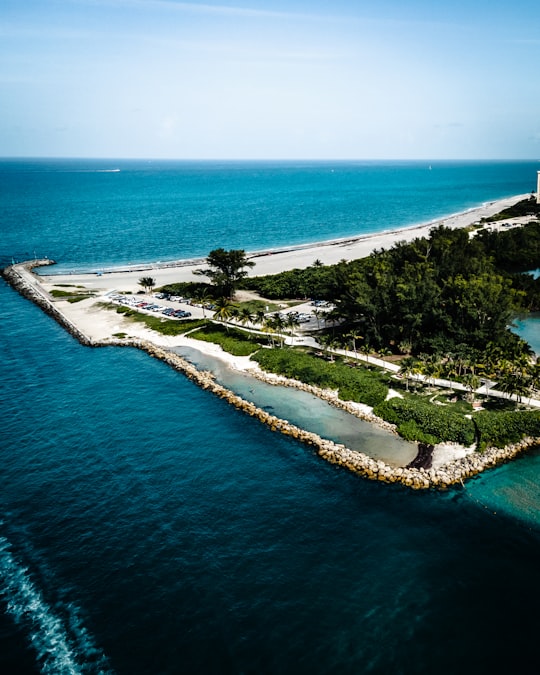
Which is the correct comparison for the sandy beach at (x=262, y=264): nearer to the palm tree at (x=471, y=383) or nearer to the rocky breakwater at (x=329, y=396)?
the rocky breakwater at (x=329, y=396)

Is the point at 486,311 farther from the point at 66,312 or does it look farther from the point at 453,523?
the point at 66,312

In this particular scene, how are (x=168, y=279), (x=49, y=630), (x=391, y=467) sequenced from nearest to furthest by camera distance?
(x=49, y=630) → (x=391, y=467) → (x=168, y=279)

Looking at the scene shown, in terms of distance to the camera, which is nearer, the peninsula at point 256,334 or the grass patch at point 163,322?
the peninsula at point 256,334

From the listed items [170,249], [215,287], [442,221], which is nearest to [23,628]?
[215,287]

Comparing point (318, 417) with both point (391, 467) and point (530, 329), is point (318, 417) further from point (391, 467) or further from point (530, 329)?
point (530, 329)

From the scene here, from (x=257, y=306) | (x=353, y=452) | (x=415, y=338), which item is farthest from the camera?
(x=257, y=306)

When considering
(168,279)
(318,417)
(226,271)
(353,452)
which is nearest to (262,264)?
(168,279)

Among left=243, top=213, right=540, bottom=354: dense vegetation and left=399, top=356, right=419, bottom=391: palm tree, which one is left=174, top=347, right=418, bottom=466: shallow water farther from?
left=243, top=213, right=540, bottom=354: dense vegetation

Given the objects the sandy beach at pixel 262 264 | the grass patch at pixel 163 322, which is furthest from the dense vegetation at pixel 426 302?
the sandy beach at pixel 262 264

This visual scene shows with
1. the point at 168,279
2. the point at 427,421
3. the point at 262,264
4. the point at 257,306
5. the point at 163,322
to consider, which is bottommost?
the point at 427,421
